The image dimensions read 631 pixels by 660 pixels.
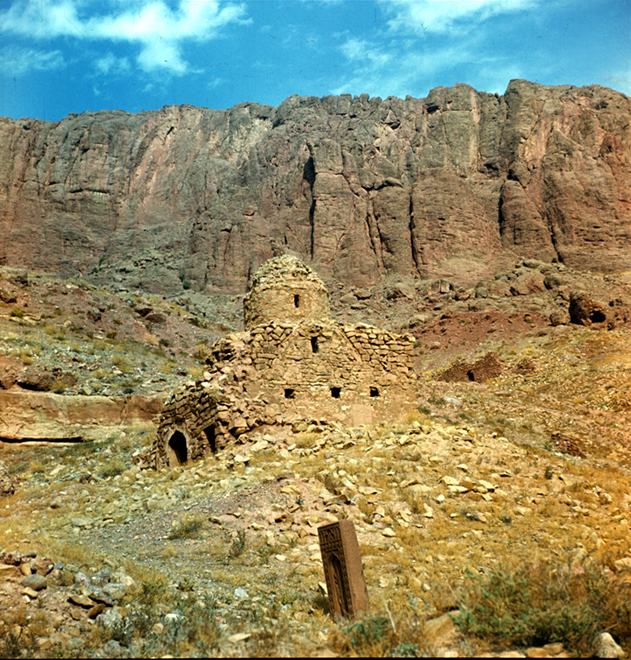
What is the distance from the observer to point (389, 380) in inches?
565

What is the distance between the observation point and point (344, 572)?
6.13 meters

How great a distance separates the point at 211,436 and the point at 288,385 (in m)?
2.19

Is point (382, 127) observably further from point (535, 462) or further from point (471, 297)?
point (535, 462)

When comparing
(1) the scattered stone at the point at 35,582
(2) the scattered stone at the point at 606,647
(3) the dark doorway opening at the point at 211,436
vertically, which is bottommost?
(2) the scattered stone at the point at 606,647

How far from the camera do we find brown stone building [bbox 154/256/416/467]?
13062mm

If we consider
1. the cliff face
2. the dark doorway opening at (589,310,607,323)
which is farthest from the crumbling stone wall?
the cliff face

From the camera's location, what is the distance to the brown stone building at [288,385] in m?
13.1

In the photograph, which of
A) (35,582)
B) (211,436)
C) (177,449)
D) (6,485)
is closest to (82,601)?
(35,582)

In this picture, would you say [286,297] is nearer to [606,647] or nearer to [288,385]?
[288,385]

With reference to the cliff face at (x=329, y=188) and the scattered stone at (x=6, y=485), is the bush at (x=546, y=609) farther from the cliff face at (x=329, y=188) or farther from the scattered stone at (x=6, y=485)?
the cliff face at (x=329, y=188)

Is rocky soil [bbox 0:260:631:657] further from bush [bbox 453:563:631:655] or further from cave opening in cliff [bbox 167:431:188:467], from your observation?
cave opening in cliff [bbox 167:431:188:467]

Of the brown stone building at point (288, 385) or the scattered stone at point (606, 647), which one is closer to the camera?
the scattered stone at point (606, 647)

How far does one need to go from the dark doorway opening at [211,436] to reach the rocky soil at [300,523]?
54 cm

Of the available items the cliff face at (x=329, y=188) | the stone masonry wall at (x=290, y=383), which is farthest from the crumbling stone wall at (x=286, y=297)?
the cliff face at (x=329, y=188)
